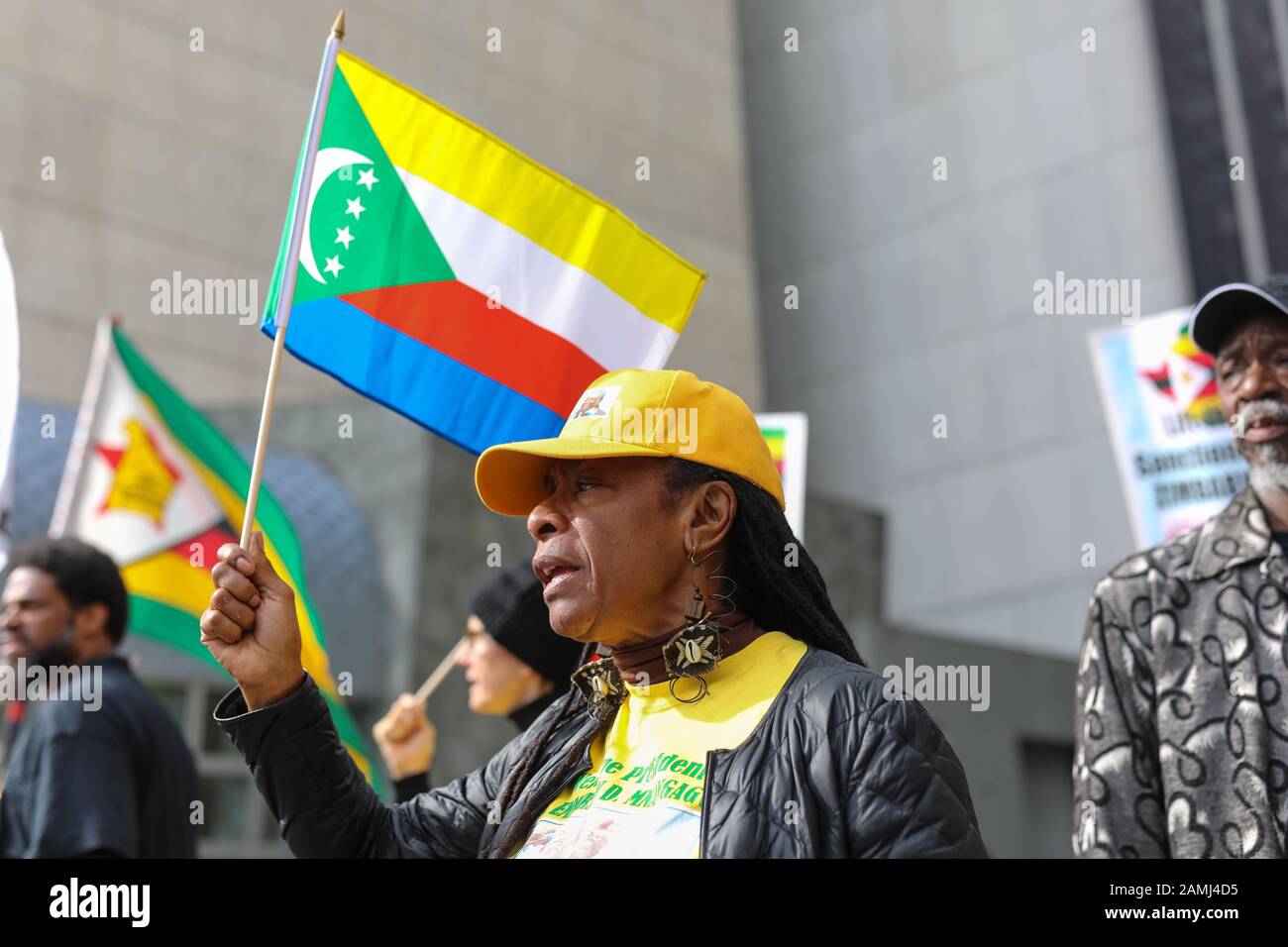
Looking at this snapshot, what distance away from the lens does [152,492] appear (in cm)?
687

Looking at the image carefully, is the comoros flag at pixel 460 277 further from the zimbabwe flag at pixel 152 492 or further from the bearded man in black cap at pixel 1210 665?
the zimbabwe flag at pixel 152 492

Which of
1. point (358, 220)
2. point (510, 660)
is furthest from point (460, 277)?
point (510, 660)

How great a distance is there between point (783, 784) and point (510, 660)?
256 centimetres

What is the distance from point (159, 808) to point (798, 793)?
269cm

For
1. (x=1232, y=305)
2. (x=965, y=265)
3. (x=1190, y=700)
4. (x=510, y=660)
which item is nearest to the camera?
(x=1190, y=700)

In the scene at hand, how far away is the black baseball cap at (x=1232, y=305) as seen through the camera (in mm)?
3592

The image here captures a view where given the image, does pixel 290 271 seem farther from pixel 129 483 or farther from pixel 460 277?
pixel 129 483

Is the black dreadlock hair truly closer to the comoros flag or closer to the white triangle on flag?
the comoros flag

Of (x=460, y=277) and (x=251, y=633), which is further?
(x=460, y=277)

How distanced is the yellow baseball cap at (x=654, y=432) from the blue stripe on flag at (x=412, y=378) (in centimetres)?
125

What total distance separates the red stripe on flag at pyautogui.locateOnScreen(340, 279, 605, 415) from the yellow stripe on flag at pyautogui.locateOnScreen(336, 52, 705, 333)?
0.25 metres

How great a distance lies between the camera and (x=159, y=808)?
179 inches

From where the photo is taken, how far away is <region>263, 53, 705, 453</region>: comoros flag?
13.6 feet

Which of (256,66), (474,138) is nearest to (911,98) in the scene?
(256,66)
